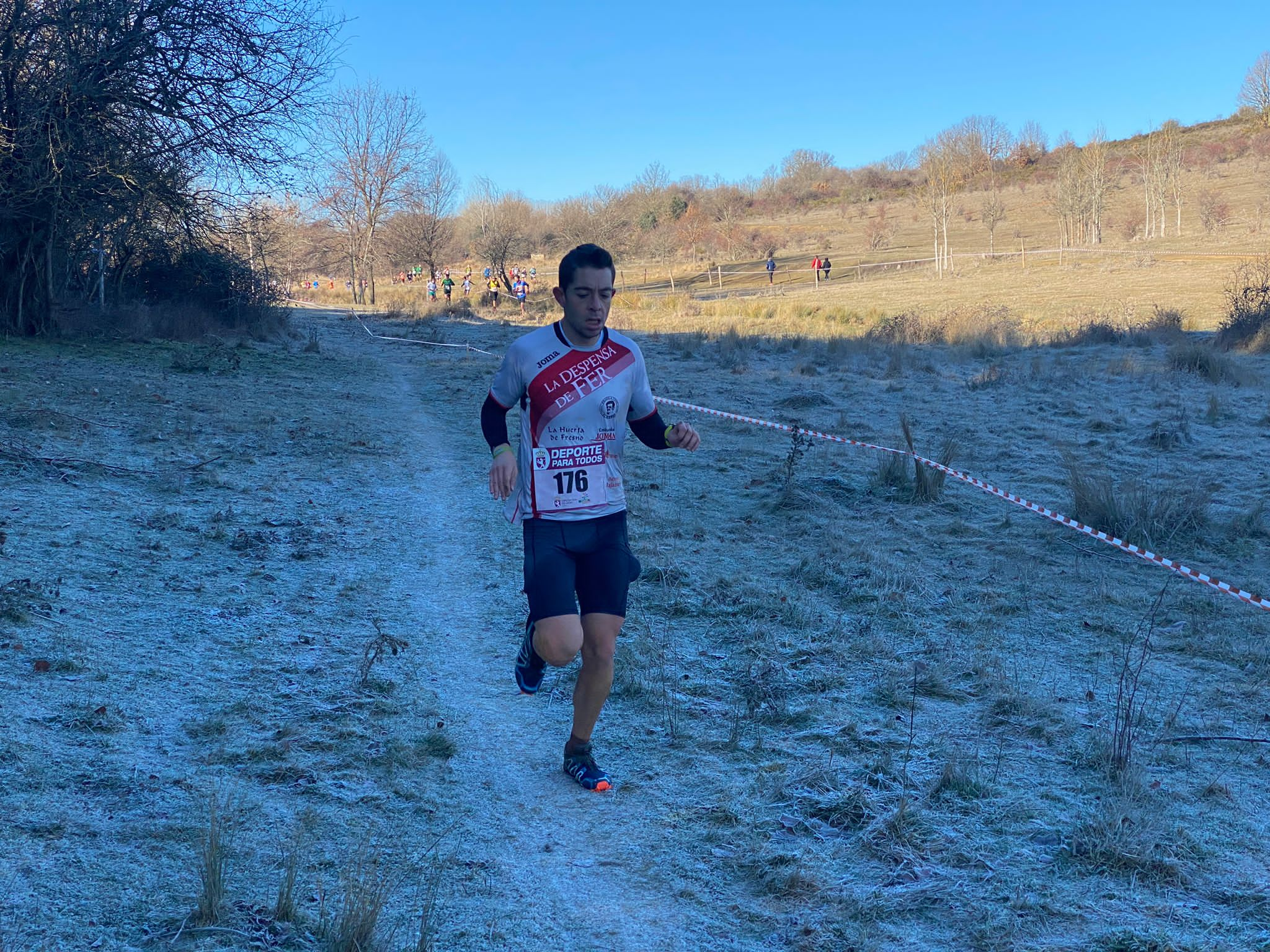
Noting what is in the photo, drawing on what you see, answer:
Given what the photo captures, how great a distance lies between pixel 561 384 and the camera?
371 cm

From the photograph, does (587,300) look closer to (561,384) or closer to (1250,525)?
(561,384)

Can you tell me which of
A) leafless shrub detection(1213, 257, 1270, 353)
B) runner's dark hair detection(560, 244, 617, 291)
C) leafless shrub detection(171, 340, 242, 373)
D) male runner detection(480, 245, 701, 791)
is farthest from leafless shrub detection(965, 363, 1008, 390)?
runner's dark hair detection(560, 244, 617, 291)

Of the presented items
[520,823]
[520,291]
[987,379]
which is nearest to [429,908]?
[520,823]

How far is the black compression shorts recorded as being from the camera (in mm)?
3664

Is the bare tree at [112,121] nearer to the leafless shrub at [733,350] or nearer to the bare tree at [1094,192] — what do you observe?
the leafless shrub at [733,350]

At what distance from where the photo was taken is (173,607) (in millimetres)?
5496

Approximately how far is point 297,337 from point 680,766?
20.1 m

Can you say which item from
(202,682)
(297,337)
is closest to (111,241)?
(297,337)

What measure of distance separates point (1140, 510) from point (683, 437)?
5388 millimetres

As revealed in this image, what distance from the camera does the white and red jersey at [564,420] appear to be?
3.71m

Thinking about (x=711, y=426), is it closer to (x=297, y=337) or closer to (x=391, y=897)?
(x=391, y=897)

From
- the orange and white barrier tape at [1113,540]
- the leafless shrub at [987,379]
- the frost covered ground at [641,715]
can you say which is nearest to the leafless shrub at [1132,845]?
the frost covered ground at [641,715]

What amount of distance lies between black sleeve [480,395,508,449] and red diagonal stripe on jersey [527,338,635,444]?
5.5 inches

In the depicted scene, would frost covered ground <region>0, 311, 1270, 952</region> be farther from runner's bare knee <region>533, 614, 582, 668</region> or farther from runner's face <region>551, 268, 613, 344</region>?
runner's face <region>551, 268, 613, 344</region>
